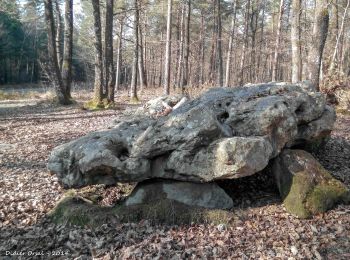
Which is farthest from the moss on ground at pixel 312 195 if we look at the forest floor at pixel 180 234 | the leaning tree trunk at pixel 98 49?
the leaning tree trunk at pixel 98 49

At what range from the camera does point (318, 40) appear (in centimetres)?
1065

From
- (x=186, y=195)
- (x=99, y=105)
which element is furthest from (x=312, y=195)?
(x=99, y=105)

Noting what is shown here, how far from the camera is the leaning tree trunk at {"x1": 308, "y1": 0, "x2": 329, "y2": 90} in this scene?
1054cm

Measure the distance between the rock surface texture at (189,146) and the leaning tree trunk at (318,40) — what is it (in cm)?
559

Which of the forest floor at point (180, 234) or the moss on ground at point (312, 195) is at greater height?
the moss on ground at point (312, 195)

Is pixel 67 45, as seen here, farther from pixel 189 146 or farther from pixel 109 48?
pixel 189 146

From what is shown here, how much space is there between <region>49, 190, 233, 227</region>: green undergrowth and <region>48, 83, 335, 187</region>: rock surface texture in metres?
0.39

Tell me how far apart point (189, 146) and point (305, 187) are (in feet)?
5.68

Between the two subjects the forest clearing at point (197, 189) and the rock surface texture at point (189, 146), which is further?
the rock surface texture at point (189, 146)

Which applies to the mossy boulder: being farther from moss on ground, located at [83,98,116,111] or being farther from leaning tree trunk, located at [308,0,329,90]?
moss on ground, located at [83,98,116,111]

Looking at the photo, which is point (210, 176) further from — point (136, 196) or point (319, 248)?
point (319, 248)

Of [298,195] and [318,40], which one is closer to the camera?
[298,195]

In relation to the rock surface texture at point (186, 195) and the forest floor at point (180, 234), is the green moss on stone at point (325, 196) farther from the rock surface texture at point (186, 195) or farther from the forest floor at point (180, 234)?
the rock surface texture at point (186, 195)

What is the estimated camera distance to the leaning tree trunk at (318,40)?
10539 mm
